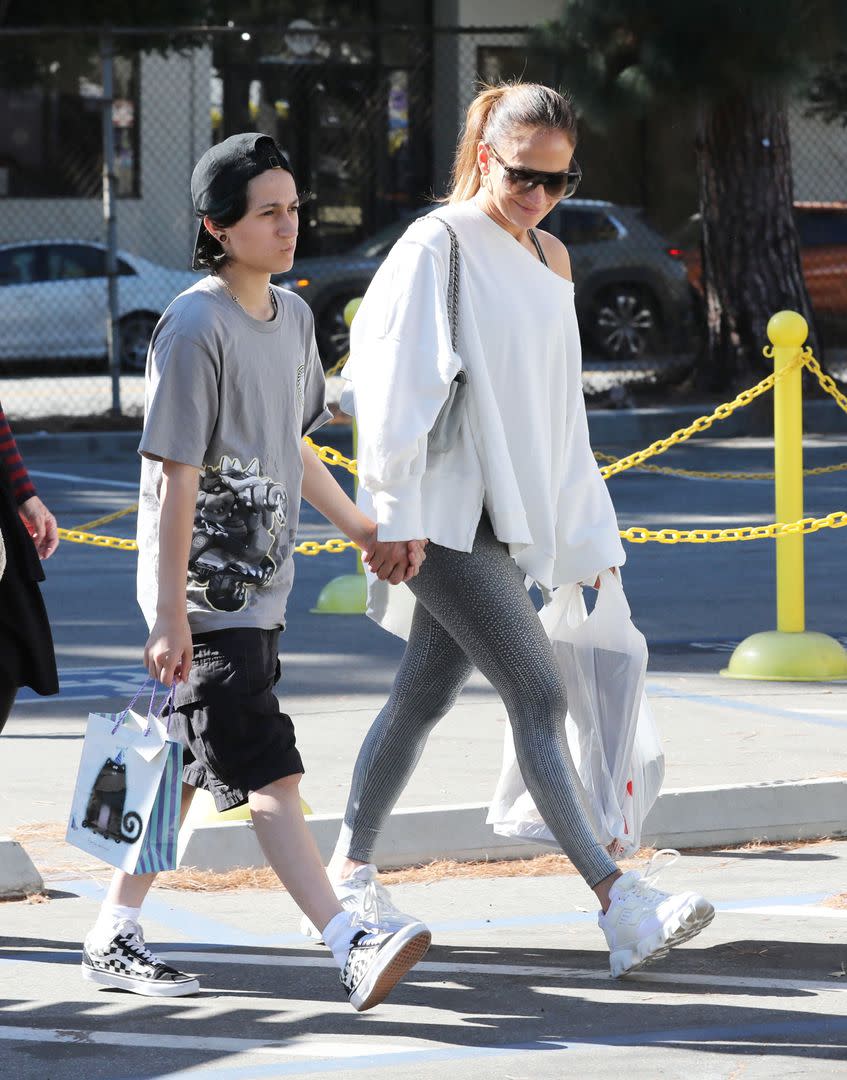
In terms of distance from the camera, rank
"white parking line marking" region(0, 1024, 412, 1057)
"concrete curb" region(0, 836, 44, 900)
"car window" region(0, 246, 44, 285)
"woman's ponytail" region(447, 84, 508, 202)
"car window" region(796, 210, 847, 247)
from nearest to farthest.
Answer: "white parking line marking" region(0, 1024, 412, 1057)
"woman's ponytail" region(447, 84, 508, 202)
"concrete curb" region(0, 836, 44, 900)
"car window" region(0, 246, 44, 285)
"car window" region(796, 210, 847, 247)

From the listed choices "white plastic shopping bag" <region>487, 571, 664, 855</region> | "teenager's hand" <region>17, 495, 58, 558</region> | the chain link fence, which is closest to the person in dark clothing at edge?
"teenager's hand" <region>17, 495, 58, 558</region>

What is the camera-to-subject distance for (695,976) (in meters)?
4.34

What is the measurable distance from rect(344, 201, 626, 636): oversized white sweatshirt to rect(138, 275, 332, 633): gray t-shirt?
0.20 m

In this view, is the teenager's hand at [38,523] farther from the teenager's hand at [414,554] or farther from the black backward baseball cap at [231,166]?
the teenager's hand at [414,554]

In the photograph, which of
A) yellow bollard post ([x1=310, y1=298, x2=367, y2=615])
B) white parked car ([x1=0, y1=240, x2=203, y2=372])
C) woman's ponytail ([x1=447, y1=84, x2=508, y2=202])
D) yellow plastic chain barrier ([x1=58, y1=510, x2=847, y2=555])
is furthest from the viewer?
white parked car ([x1=0, y1=240, x2=203, y2=372])

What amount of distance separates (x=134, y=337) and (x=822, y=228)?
8.38 metres

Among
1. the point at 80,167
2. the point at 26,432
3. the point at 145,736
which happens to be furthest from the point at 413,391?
the point at 80,167

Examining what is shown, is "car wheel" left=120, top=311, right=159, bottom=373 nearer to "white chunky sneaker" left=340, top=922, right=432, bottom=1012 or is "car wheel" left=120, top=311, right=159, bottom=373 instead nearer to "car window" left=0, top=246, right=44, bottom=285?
"car window" left=0, top=246, right=44, bottom=285

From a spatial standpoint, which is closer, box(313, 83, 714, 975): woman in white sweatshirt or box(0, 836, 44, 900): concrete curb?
box(313, 83, 714, 975): woman in white sweatshirt

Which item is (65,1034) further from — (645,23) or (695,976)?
(645,23)

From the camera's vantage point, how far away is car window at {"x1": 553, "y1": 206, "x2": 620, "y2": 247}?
76.5 ft

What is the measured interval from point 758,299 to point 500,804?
49.2 feet

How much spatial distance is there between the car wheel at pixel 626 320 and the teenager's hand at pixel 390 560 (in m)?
19.2

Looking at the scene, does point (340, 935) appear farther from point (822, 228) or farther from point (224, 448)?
point (822, 228)
